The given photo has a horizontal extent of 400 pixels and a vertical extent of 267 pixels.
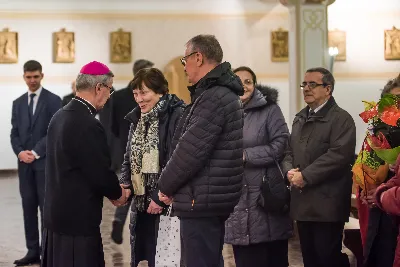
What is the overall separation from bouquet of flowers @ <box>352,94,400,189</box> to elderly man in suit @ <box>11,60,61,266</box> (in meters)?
3.65

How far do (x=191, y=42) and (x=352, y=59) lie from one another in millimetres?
16690

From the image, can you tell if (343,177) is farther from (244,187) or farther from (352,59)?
(352,59)

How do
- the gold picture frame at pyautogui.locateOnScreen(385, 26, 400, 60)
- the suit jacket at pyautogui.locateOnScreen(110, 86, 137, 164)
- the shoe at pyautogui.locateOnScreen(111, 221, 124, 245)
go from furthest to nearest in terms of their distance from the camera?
1. the gold picture frame at pyautogui.locateOnScreen(385, 26, 400, 60)
2. the shoe at pyautogui.locateOnScreen(111, 221, 124, 245)
3. the suit jacket at pyautogui.locateOnScreen(110, 86, 137, 164)

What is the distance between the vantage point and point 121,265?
23.1 feet

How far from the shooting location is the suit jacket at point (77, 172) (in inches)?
166

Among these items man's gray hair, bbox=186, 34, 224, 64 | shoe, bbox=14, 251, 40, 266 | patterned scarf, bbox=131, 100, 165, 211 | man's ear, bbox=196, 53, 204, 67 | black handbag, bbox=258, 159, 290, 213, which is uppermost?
man's gray hair, bbox=186, 34, 224, 64

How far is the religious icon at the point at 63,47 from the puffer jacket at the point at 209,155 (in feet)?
51.8

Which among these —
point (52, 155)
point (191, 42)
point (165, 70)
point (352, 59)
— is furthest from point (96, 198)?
point (352, 59)

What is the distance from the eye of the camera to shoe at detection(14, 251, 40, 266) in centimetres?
712

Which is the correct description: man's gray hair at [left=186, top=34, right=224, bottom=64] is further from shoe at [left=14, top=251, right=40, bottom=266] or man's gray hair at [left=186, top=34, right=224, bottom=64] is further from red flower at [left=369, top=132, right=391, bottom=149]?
shoe at [left=14, top=251, right=40, bottom=266]

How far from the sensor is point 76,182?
168 inches

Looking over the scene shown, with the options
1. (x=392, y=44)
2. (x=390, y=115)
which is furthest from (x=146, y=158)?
(x=392, y=44)

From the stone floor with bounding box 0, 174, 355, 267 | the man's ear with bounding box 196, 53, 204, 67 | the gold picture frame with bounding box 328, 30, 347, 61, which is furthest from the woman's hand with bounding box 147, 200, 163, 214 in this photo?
the gold picture frame with bounding box 328, 30, 347, 61

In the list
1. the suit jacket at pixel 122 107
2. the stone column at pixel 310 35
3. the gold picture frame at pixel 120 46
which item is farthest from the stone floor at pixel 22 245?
the gold picture frame at pixel 120 46
